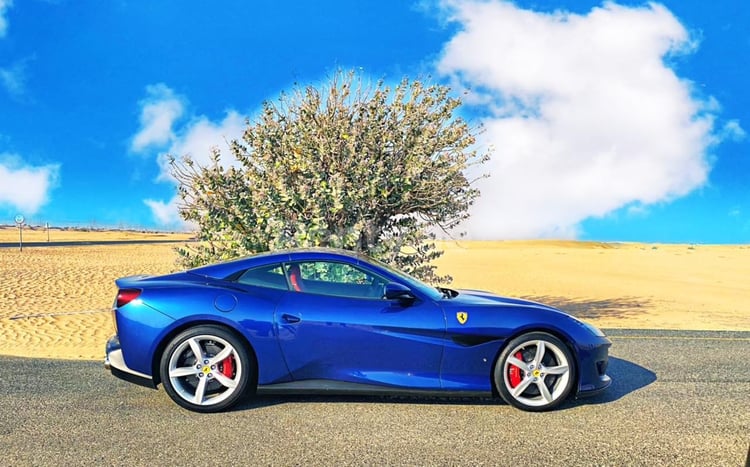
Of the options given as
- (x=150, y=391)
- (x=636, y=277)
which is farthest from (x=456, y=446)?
(x=636, y=277)

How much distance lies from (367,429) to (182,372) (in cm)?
162

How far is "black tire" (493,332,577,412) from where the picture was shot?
503 cm

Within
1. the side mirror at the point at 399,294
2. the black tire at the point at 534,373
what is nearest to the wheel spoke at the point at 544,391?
the black tire at the point at 534,373

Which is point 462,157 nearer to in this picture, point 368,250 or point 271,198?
point 368,250

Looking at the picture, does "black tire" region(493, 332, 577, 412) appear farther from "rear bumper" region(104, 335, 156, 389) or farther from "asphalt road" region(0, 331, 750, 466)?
"rear bumper" region(104, 335, 156, 389)

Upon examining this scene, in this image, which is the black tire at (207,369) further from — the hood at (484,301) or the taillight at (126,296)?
the hood at (484,301)

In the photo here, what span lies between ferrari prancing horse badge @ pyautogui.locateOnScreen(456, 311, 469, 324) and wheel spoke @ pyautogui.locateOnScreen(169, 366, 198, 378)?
2224 millimetres

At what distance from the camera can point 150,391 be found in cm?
558

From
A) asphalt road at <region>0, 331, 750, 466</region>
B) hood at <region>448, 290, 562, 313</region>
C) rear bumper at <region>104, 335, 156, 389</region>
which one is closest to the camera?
asphalt road at <region>0, 331, 750, 466</region>

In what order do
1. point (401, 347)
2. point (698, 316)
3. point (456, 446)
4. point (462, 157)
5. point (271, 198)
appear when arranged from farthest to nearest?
1. point (698, 316)
2. point (462, 157)
3. point (271, 198)
4. point (401, 347)
5. point (456, 446)

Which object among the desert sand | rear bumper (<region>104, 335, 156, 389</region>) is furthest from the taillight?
the desert sand

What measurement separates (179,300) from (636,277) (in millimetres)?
33001

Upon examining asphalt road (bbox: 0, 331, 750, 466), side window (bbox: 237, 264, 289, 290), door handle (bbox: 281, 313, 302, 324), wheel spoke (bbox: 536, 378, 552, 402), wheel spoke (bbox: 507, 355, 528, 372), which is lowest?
asphalt road (bbox: 0, 331, 750, 466)

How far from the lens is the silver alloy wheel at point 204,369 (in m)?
4.93
